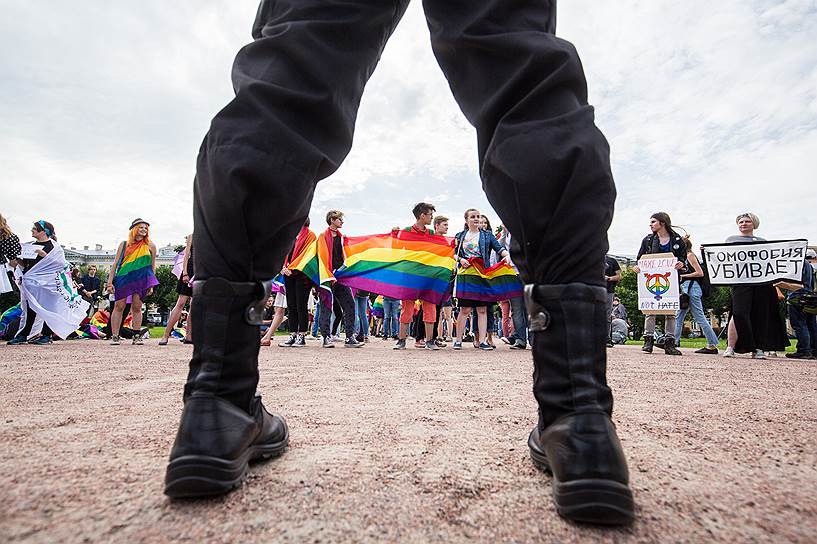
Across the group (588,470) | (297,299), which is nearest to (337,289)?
(297,299)

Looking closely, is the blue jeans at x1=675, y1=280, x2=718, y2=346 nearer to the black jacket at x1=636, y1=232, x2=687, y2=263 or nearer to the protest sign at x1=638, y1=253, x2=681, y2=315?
the protest sign at x1=638, y1=253, x2=681, y2=315

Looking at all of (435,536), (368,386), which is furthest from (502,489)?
(368,386)

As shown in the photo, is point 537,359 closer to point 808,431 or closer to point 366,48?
point 366,48

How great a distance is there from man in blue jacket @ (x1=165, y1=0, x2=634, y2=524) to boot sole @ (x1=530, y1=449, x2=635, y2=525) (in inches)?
1.6

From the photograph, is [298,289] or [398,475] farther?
[298,289]

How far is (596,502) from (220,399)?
0.77 meters

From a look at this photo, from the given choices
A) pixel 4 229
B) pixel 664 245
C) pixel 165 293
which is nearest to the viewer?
pixel 4 229

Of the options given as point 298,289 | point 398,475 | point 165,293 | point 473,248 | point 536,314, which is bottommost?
point 398,475

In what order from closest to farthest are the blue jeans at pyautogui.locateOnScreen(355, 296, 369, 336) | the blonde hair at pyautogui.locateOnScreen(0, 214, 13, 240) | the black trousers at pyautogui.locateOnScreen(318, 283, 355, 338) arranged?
the blonde hair at pyautogui.locateOnScreen(0, 214, 13, 240) → the black trousers at pyautogui.locateOnScreen(318, 283, 355, 338) → the blue jeans at pyautogui.locateOnScreen(355, 296, 369, 336)

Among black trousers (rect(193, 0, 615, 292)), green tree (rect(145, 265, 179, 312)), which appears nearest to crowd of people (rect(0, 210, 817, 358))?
black trousers (rect(193, 0, 615, 292))

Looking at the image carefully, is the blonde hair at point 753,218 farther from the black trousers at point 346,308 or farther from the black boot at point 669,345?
the black trousers at point 346,308

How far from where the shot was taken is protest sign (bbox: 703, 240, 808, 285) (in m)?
6.96

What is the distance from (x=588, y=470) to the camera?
884mm

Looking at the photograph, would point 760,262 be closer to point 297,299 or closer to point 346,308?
point 346,308
